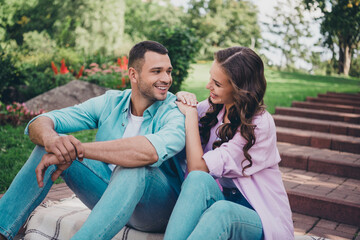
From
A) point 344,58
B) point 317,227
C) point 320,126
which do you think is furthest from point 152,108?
point 344,58

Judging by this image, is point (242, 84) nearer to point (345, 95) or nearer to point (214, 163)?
point (214, 163)

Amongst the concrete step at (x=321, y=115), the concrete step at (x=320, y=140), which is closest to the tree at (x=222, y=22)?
the concrete step at (x=321, y=115)

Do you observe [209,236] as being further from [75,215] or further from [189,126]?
[75,215]

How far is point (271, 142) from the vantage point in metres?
2.43

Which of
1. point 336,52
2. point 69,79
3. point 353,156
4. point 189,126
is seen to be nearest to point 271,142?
point 189,126

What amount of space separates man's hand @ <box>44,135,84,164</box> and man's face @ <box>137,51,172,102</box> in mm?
744

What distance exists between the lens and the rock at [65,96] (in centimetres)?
803

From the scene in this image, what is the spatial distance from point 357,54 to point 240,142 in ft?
85.2

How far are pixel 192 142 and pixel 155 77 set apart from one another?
0.62 meters

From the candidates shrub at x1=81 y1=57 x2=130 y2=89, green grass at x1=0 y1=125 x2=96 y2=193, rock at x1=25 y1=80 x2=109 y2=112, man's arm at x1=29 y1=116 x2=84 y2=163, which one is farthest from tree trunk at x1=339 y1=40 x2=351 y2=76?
man's arm at x1=29 y1=116 x2=84 y2=163

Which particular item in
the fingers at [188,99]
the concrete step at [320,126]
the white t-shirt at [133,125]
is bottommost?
the concrete step at [320,126]

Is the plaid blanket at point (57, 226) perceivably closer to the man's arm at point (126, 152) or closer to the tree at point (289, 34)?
the man's arm at point (126, 152)

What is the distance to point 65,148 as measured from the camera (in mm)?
2309

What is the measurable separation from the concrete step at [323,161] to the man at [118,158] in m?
2.62
